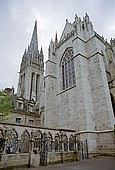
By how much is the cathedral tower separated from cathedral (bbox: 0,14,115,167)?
1144cm

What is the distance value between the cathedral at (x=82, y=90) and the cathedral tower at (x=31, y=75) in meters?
11.4

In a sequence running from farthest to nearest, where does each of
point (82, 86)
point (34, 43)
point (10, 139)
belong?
point (34, 43) → point (82, 86) → point (10, 139)

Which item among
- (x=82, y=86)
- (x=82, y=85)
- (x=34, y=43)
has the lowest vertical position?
(x=82, y=86)

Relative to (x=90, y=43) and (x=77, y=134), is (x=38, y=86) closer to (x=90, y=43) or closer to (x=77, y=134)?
(x=90, y=43)

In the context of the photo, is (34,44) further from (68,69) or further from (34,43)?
(68,69)

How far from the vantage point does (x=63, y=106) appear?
56.7 feet

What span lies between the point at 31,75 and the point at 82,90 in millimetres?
28243

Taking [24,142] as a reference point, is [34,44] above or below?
above

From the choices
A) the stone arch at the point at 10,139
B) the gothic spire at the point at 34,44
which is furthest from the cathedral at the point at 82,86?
the gothic spire at the point at 34,44

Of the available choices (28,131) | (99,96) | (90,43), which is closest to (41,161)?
(28,131)

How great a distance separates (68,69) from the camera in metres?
19.3

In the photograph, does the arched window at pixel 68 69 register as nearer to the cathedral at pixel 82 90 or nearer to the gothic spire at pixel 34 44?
the cathedral at pixel 82 90

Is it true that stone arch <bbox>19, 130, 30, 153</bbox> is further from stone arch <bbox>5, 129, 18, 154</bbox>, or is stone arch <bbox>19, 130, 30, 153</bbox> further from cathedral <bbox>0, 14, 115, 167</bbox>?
cathedral <bbox>0, 14, 115, 167</bbox>

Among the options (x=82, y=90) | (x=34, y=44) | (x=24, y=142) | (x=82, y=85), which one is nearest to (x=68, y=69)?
(x=82, y=85)
